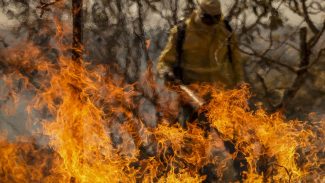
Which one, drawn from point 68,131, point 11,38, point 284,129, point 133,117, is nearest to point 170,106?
point 133,117

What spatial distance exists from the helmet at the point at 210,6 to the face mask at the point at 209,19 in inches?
1.5

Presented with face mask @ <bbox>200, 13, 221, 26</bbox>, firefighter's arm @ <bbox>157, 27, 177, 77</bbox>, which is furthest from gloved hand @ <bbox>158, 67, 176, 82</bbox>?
face mask @ <bbox>200, 13, 221, 26</bbox>

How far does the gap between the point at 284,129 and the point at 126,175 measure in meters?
2.26

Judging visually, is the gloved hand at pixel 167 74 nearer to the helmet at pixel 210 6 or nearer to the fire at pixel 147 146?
the fire at pixel 147 146

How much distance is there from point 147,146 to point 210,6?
2922mm

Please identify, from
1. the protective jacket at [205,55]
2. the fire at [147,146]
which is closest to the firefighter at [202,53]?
the protective jacket at [205,55]

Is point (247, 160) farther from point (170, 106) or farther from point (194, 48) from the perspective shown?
point (170, 106)

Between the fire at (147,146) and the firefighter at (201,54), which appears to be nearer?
the firefighter at (201,54)

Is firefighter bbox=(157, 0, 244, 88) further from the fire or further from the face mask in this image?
the fire

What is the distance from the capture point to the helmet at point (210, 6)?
16.6ft

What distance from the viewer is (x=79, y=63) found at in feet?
20.1

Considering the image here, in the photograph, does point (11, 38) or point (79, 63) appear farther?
point (11, 38)

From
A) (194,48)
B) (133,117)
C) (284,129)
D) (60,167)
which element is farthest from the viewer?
(133,117)

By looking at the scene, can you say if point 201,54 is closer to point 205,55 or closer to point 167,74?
point 205,55
